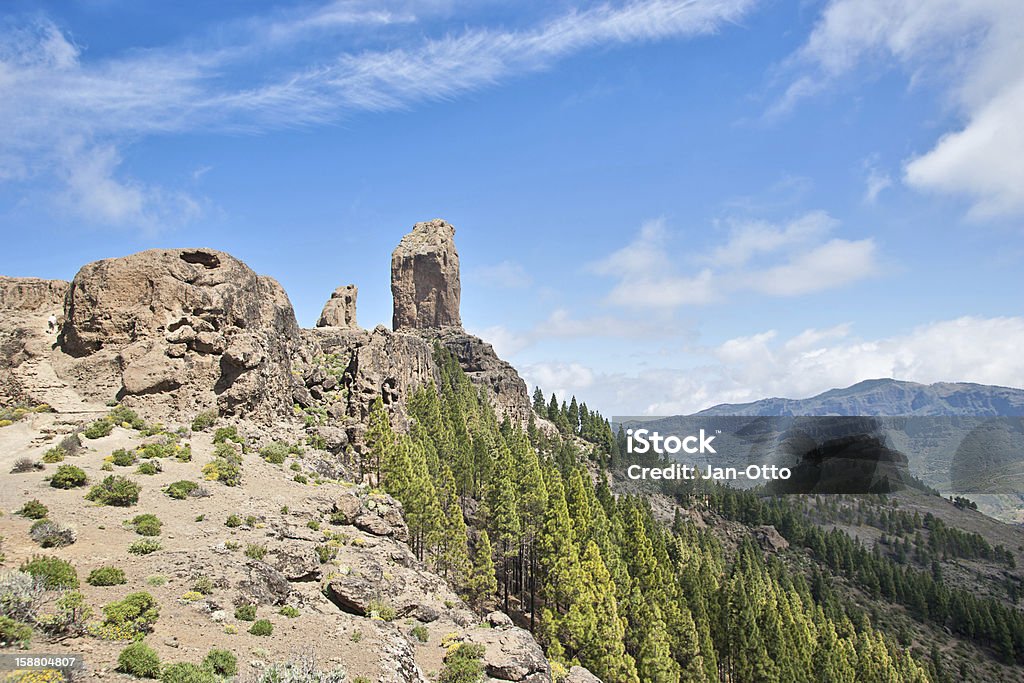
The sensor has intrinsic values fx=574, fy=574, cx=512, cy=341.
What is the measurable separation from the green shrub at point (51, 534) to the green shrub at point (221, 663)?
29.4ft

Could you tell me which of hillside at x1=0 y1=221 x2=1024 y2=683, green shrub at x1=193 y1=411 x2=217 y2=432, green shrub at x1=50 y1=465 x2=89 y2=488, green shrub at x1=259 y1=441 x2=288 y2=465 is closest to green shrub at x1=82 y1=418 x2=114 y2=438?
hillside at x1=0 y1=221 x2=1024 y2=683

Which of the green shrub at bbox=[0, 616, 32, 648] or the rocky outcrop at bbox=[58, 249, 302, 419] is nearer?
the green shrub at bbox=[0, 616, 32, 648]

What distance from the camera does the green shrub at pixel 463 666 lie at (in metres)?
23.2

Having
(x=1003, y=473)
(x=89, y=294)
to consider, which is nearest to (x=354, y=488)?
(x=89, y=294)

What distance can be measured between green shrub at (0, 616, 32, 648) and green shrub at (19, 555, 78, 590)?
3.10m

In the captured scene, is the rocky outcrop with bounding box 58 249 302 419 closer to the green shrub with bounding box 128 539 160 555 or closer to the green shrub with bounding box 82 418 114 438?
the green shrub with bounding box 82 418 114 438

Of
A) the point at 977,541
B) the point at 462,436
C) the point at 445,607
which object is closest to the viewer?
the point at 445,607

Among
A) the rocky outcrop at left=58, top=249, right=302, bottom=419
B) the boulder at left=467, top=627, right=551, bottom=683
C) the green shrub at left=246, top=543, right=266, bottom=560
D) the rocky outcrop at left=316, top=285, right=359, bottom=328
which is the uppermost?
the rocky outcrop at left=316, top=285, right=359, bottom=328

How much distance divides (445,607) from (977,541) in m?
172

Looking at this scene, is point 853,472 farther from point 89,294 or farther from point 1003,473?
point 89,294

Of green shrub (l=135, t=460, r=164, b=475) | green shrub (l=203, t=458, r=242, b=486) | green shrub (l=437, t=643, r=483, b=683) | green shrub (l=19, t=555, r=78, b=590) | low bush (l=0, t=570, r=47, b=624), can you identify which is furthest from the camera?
green shrub (l=203, t=458, r=242, b=486)

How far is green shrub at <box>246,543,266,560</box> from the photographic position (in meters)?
24.9

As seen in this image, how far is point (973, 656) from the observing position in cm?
10256

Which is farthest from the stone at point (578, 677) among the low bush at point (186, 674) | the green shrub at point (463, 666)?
the low bush at point (186, 674)
